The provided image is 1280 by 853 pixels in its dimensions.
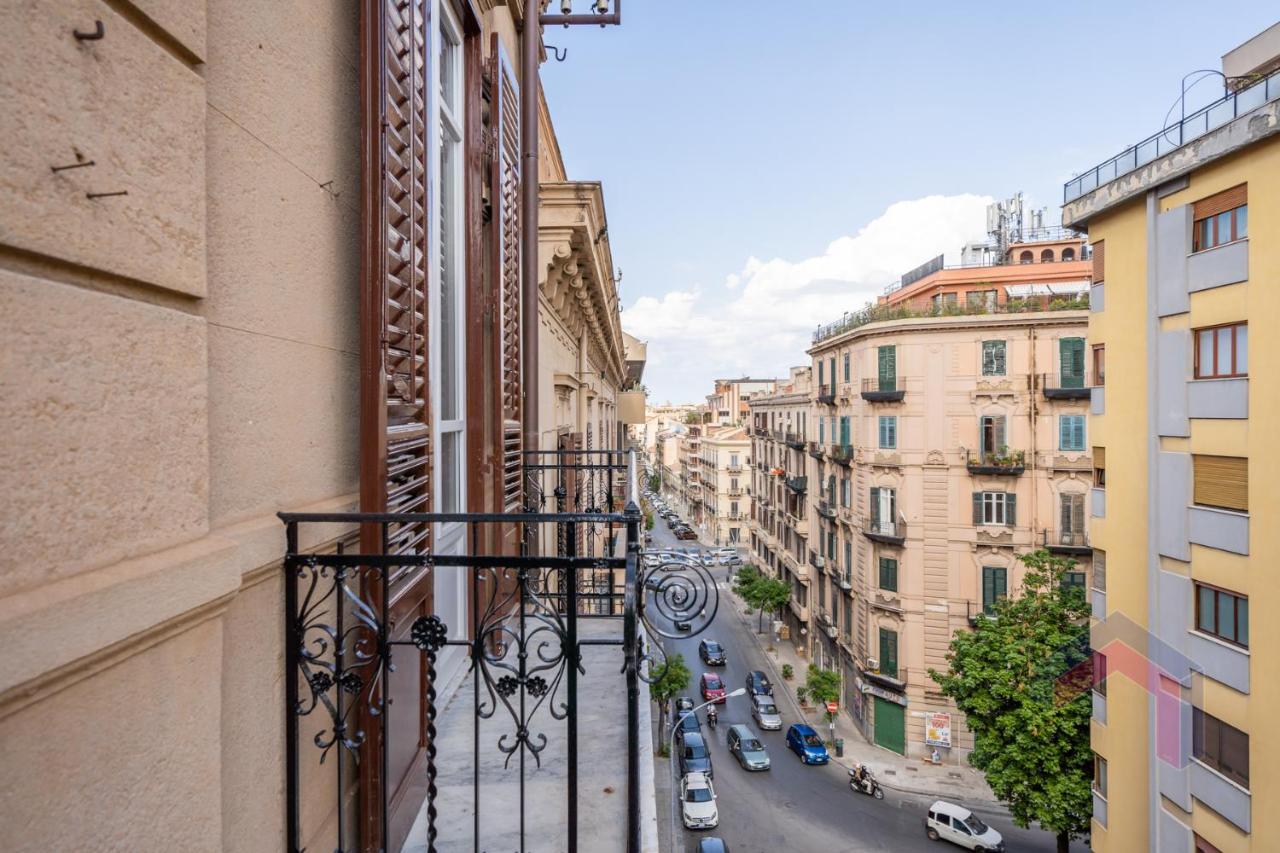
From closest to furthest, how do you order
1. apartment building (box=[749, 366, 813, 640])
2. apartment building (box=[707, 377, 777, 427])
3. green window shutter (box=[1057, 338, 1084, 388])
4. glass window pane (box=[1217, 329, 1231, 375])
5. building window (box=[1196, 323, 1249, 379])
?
building window (box=[1196, 323, 1249, 379]) < glass window pane (box=[1217, 329, 1231, 375]) < green window shutter (box=[1057, 338, 1084, 388]) < apartment building (box=[749, 366, 813, 640]) < apartment building (box=[707, 377, 777, 427])

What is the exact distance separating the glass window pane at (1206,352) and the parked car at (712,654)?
79.3 feet

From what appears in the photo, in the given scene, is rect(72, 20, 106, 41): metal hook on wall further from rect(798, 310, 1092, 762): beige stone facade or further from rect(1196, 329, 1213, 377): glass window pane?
rect(798, 310, 1092, 762): beige stone facade

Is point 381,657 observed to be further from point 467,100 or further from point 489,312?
point 467,100

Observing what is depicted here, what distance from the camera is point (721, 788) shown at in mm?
20344

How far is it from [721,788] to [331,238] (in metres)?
21.7

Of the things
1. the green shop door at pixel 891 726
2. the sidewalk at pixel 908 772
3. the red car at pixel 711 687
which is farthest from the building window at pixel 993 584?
the red car at pixel 711 687

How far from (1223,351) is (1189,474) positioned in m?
2.00

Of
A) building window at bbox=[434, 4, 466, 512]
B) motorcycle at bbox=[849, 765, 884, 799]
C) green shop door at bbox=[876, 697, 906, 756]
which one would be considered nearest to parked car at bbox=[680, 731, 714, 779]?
motorcycle at bbox=[849, 765, 884, 799]

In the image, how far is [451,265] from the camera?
4.13 metres

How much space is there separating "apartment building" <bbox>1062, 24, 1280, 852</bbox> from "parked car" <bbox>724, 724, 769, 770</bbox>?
33.2 feet

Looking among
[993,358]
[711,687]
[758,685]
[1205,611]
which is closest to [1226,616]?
[1205,611]

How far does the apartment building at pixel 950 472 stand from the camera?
65.5 feet

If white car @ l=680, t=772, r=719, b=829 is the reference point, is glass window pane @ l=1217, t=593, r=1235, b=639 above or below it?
above

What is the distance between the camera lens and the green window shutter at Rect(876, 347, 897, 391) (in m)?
21.5
